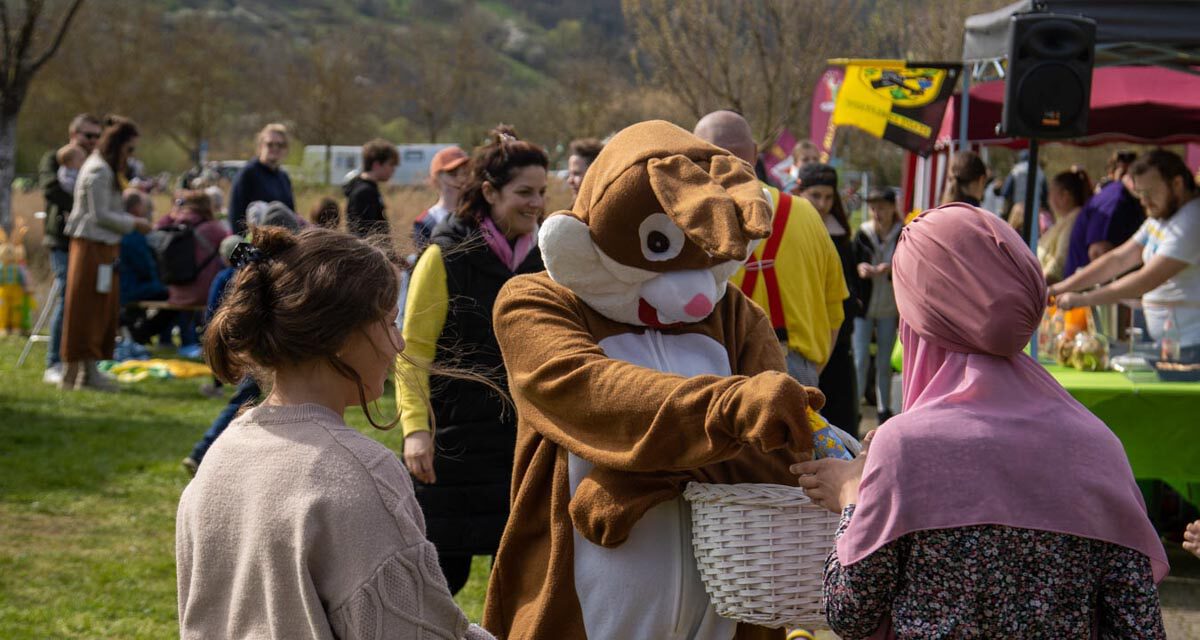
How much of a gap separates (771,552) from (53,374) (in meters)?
9.34

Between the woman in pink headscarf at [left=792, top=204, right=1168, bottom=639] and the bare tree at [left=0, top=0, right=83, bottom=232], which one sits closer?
the woman in pink headscarf at [left=792, top=204, right=1168, bottom=639]

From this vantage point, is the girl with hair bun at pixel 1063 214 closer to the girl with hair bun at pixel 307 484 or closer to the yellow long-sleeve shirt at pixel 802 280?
the yellow long-sleeve shirt at pixel 802 280

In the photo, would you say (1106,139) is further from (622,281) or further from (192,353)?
(622,281)

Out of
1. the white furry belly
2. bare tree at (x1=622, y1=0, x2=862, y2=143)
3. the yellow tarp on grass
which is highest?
bare tree at (x1=622, y1=0, x2=862, y2=143)

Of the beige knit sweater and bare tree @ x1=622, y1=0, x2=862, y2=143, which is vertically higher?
bare tree @ x1=622, y1=0, x2=862, y2=143

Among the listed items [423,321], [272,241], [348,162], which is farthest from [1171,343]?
[348,162]

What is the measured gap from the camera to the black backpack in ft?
38.3

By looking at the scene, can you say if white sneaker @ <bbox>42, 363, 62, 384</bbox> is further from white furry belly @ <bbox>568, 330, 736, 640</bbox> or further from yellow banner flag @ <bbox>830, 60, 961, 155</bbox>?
white furry belly @ <bbox>568, 330, 736, 640</bbox>

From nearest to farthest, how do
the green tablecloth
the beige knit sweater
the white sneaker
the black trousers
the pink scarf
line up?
the beige knit sweater
the pink scarf
the green tablecloth
the black trousers
the white sneaker

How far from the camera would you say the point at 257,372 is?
7.23 feet

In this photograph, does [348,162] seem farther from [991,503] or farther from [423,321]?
[991,503]

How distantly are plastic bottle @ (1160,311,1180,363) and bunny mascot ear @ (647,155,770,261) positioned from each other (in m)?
3.99

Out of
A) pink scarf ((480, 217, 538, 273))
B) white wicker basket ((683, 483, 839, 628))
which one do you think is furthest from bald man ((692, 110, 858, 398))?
white wicker basket ((683, 483, 839, 628))

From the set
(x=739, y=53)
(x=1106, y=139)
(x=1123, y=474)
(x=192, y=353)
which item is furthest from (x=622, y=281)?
(x=739, y=53)
